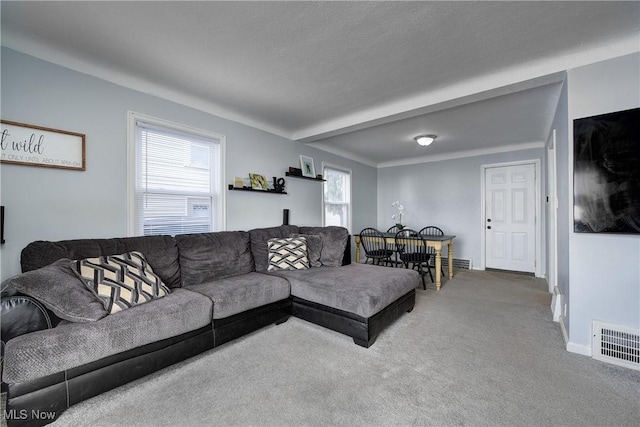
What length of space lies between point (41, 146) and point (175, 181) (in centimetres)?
104

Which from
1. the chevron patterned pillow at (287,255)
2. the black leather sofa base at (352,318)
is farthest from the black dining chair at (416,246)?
the chevron patterned pillow at (287,255)

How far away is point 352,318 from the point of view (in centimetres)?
228

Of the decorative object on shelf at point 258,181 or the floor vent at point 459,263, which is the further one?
the floor vent at point 459,263

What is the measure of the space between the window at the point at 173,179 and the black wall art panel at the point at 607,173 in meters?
3.42

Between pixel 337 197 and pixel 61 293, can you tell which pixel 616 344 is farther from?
pixel 337 197

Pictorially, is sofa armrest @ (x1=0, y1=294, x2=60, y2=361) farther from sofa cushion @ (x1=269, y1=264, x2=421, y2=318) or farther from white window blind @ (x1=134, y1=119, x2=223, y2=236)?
sofa cushion @ (x1=269, y1=264, x2=421, y2=318)

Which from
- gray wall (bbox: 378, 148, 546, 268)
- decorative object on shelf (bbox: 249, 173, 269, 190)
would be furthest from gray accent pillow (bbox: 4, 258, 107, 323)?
gray wall (bbox: 378, 148, 546, 268)

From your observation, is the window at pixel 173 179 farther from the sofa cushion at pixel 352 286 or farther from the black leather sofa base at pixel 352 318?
the black leather sofa base at pixel 352 318

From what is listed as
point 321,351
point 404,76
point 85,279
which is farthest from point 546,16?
point 85,279

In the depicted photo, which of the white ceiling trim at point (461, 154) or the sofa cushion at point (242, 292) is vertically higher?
the white ceiling trim at point (461, 154)

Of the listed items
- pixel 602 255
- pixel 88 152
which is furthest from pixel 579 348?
pixel 88 152

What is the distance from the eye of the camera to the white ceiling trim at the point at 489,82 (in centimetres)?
201

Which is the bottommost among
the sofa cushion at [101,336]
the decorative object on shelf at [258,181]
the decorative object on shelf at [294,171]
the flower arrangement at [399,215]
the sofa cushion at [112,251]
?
the sofa cushion at [101,336]

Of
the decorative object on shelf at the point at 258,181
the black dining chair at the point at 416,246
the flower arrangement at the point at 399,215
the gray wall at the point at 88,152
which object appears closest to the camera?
the gray wall at the point at 88,152
